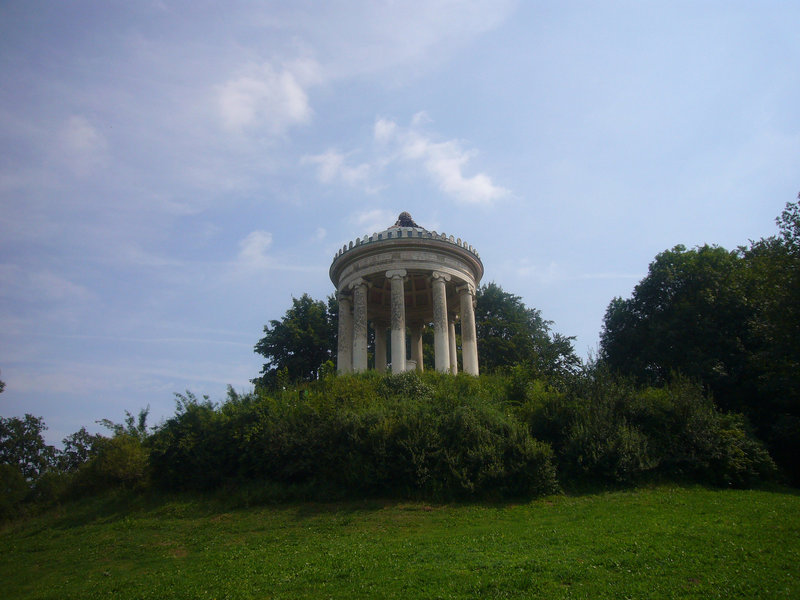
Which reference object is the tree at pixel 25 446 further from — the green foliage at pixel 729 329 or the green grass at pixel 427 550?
the green foliage at pixel 729 329

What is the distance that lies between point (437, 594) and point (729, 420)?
17.9 metres

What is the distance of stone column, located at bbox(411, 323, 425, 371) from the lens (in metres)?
39.2

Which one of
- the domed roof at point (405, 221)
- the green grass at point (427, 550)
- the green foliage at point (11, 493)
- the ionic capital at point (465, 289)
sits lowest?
the green grass at point (427, 550)

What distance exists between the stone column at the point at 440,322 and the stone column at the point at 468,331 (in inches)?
52.9

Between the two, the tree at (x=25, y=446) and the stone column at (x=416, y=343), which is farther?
the tree at (x=25, y=446)

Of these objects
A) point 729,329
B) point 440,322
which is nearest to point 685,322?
point 729,329

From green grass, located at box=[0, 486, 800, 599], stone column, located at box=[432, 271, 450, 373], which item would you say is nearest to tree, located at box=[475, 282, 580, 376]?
stone column, located at box=[432, 271, 450, 373]

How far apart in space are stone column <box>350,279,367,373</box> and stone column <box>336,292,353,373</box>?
4.09ft

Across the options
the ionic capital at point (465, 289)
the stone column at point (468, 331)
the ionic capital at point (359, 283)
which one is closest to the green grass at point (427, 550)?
the stone column at point (468, 331)

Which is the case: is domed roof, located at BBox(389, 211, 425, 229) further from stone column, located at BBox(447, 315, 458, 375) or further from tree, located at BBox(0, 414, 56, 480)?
tree, located at BBox(0, 414, 56, 480)

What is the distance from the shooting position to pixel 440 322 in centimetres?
3316

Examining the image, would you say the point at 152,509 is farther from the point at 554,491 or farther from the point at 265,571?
the point at 554,491

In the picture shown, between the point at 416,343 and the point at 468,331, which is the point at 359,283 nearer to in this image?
the point at 468,331

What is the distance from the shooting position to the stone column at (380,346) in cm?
3841
